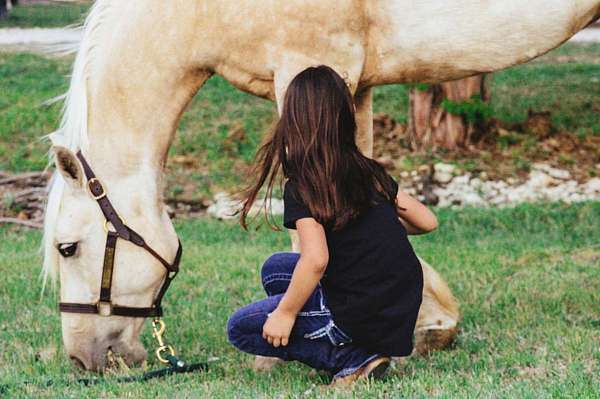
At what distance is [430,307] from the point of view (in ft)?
14.3

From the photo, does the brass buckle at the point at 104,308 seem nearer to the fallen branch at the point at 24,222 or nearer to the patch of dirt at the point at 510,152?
the fallen branch at the point at 24,222

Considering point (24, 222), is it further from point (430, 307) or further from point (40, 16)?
point (40, 16)

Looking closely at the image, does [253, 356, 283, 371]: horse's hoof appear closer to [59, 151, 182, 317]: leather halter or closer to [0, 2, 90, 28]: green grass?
[59, 151, 182, 317]: leather halter

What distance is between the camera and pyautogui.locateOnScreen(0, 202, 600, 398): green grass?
3670mm

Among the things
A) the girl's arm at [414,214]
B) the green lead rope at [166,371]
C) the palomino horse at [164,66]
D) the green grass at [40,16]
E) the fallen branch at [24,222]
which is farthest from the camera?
the green grass at [40,16]

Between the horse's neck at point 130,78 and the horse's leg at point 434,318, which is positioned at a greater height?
the horse's neck at point 130,78

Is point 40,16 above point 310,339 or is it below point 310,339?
below

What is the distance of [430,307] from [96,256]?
1495 millimetres

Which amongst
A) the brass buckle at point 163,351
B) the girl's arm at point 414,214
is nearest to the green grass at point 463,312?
the brass buckle at point 163,351

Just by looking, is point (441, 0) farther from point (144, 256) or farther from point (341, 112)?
point (144, 256)

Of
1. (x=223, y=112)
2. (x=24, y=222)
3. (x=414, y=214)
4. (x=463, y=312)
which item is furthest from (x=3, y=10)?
(x=414, y=214)

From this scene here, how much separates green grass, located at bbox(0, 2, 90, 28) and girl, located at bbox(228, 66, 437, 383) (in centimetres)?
1521

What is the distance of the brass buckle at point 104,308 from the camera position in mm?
4023

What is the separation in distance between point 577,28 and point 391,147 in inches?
233
